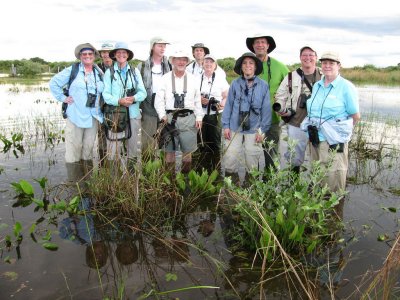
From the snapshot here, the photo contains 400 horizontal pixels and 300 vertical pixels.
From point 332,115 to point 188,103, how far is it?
2281mm

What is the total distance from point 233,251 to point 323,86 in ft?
8.13

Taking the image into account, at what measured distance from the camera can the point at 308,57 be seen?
17.4 feet

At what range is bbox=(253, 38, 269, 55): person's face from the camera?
5.79 meters

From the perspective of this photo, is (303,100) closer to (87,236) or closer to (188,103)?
(188,103)

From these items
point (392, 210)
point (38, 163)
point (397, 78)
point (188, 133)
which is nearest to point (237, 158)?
point (188, 133)

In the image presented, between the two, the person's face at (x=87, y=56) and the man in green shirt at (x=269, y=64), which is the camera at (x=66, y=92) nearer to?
the person's face at (x=87, y=56)

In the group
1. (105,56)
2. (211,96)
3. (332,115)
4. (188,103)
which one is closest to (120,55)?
(188,103)

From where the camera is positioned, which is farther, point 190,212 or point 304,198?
point 190,212

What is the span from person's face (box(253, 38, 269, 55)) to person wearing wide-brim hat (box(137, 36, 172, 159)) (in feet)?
4.93

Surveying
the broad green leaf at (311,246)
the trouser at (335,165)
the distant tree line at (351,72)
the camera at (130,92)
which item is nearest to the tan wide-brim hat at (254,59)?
the trouser at (335,165)

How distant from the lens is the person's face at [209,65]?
666 centimetres

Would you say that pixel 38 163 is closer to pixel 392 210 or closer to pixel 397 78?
pixel 392 210

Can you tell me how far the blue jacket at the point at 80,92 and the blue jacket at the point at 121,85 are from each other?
269mm

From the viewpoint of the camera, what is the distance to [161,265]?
3691 mm
